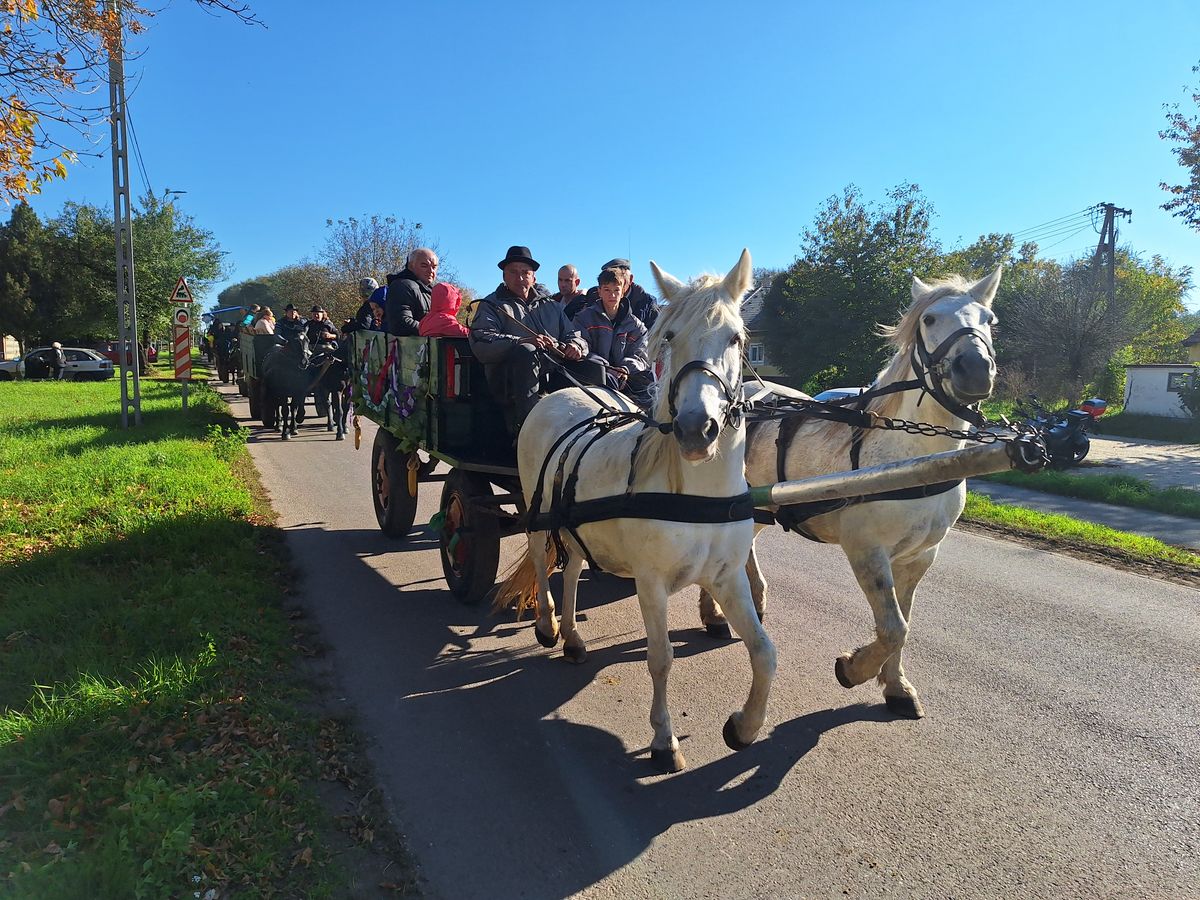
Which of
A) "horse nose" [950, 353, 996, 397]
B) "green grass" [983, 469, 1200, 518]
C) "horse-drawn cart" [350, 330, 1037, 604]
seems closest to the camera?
"horse nose" [950, 353, 996, 397]

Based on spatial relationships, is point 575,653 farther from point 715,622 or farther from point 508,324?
point 508,324

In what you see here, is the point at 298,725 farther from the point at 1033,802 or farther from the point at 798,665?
the point at 1033,802

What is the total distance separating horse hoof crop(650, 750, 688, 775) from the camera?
10.4ft

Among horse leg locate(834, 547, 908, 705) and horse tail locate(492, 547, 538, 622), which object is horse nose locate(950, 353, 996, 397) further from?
horse tail locate(492, 547, 538, 622)

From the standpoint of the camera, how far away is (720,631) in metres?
4.75

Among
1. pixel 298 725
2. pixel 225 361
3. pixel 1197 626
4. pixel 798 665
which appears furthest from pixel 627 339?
pixel 225 361

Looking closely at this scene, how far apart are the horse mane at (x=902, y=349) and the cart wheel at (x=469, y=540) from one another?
7.48 feet

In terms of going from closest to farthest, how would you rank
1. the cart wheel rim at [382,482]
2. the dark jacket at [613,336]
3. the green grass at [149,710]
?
the green grass at [149,710], the dark jacket at [613,336], the cart wheel rim at [382,482]

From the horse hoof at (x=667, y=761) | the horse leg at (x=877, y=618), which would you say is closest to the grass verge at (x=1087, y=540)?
the horse leg at (x=877, y=618)

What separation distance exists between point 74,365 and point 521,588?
3306 centimetres

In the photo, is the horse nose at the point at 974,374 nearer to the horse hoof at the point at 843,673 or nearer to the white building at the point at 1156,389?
the horse hoof at the point at 843,673

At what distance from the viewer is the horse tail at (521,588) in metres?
4.68

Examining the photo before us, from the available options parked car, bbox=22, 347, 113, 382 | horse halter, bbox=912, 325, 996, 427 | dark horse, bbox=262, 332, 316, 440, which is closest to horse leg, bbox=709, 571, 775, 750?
horse halter, bbox=912, 325, 996, 427

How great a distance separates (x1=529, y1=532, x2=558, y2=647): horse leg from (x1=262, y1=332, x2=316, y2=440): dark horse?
9.41 meters
